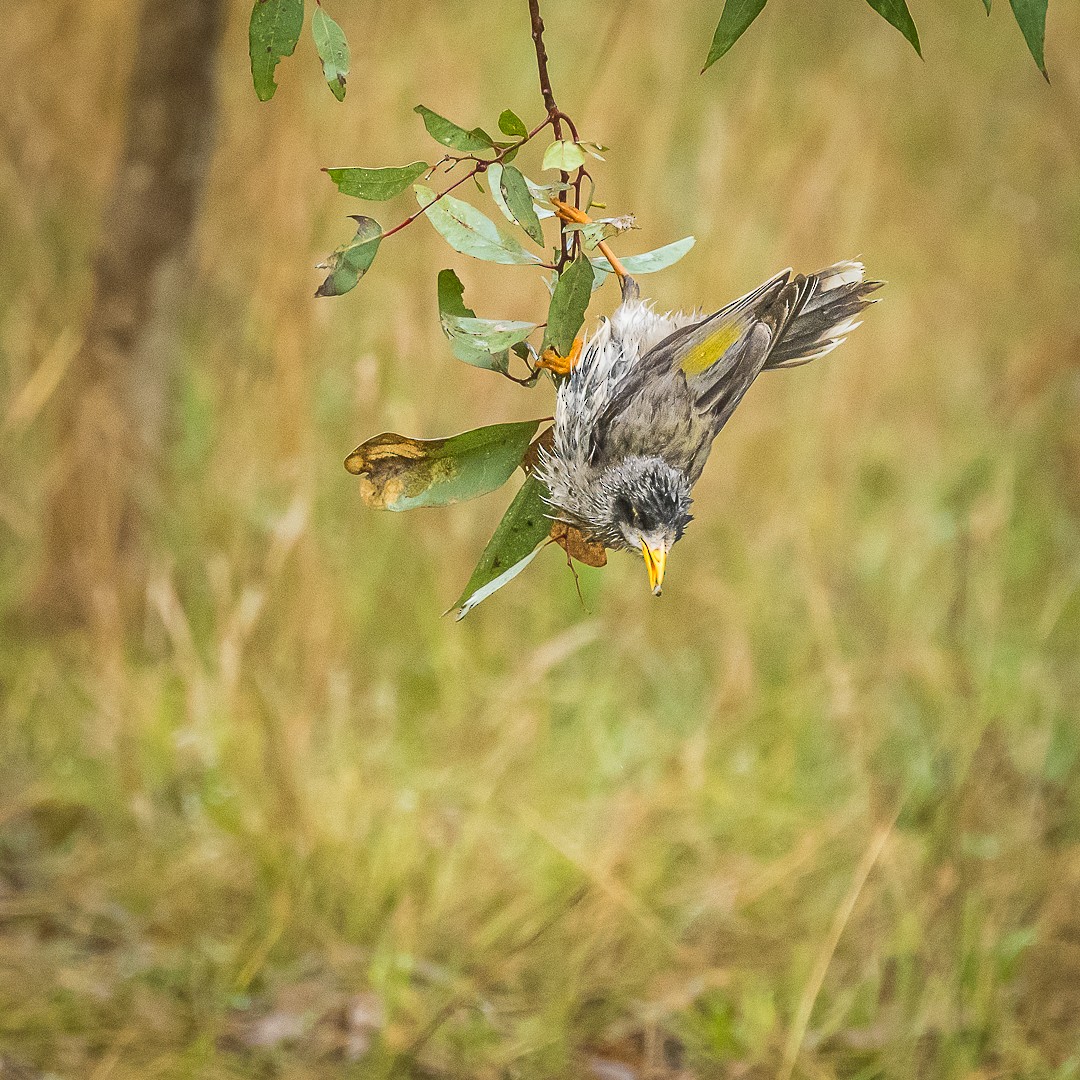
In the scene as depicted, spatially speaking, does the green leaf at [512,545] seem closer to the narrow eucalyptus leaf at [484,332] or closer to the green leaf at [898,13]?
the narrow eucalyptus leaf at [484,332]

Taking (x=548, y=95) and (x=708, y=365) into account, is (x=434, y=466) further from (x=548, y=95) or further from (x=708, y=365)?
(x=708, y=365)

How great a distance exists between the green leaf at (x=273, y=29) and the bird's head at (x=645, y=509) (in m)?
0.51

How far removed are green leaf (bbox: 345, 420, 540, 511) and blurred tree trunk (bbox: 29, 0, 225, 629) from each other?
2.37 metres

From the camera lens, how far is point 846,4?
5051 mm

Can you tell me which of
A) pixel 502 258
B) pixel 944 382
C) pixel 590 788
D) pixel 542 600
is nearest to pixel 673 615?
pixel 542 600

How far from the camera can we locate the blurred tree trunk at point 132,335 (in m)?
3.39

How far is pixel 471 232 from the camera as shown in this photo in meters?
1.15

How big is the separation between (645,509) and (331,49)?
0.63m

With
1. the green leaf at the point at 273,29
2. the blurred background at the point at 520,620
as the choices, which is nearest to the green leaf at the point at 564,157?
the green leaf at the point at 273,29

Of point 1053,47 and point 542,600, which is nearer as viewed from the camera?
point 542,600

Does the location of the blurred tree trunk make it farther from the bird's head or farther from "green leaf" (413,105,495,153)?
"green leaf" (413,105,495,153)

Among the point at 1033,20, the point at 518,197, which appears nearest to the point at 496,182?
the point at 518,197

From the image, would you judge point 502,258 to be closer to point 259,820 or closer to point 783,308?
point 783,308

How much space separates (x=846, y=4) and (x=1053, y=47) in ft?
3.77
